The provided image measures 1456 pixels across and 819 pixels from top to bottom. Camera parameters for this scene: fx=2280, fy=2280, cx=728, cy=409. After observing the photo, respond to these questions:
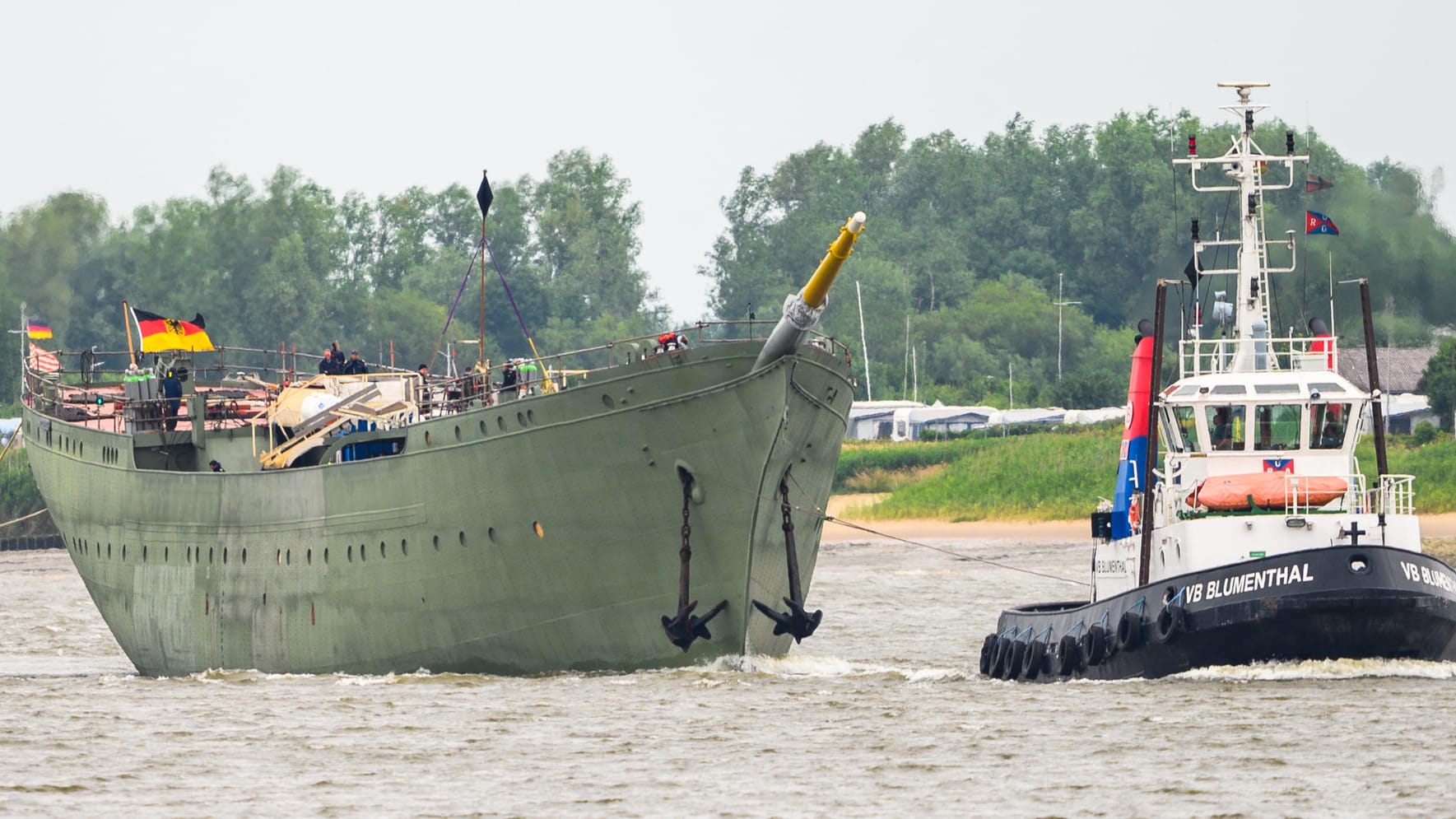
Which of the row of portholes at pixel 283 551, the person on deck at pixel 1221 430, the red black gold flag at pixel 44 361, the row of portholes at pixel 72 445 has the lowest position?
the row of portholes at pixel 283 551

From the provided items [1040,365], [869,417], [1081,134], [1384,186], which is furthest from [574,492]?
[1081,134]

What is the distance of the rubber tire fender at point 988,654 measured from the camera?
114 feet

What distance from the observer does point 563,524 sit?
107ft

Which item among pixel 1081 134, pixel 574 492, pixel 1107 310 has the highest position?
pixel 1081 134

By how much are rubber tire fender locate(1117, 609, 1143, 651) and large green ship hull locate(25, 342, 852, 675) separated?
17.3 ft

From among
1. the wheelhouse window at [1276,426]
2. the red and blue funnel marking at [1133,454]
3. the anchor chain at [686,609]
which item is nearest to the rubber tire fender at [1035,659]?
the red and blue funnel marking at [1133,454]

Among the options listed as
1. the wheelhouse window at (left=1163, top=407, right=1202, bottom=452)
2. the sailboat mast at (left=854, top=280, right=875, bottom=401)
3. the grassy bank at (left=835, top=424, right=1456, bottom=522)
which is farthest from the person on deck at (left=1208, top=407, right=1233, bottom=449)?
the sailboat mast at (left=854, top=280, right=875, bottom=401)

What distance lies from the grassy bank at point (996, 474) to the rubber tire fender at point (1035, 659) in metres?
39.6

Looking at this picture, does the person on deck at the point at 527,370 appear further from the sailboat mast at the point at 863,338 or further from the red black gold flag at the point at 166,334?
the sailboat mast at the point at 863,338

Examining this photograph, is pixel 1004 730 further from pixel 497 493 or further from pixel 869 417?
pixel 869 417

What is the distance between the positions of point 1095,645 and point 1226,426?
3633 mm

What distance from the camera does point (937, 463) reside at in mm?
85375

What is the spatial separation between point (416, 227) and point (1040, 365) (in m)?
46.2

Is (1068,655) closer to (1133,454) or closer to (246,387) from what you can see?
(1133,454)
